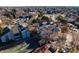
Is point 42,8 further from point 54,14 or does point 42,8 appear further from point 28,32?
point 28,32

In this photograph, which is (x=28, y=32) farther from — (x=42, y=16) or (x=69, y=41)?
(x=69, y=41)
